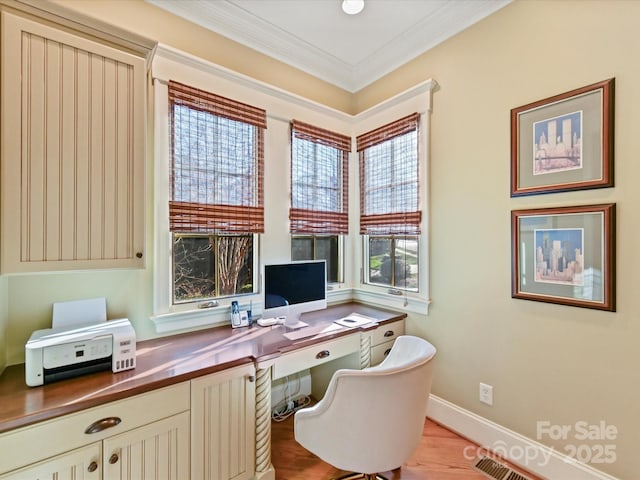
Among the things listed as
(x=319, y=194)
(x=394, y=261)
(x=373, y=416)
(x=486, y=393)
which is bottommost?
(x=486, y=393)

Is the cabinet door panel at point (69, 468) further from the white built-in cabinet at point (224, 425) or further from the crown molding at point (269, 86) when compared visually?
the crown molding at point (269, 86)

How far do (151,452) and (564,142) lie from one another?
8.66 feet

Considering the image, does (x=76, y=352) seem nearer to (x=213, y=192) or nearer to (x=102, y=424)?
(x=102, y=424)

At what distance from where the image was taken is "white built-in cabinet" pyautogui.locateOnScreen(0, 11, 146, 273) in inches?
46.0

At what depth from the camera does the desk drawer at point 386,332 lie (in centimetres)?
226

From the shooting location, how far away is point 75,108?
1279mm

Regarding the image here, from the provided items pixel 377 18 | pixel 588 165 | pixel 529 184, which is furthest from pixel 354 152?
pixel 588 165

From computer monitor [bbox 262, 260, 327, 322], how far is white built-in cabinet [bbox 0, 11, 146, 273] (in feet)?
2.76

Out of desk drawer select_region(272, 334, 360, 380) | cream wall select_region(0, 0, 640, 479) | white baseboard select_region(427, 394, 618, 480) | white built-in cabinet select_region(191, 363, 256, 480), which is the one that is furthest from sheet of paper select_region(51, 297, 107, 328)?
→ white baseboard select_region(427, 394, 618, 480)

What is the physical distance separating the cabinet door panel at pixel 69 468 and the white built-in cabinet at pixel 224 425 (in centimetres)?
38

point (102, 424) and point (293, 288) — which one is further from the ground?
point (293, 288)

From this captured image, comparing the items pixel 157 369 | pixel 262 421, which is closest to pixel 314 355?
pixel 262 421

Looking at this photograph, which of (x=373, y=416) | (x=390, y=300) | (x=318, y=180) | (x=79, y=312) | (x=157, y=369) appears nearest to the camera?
(x=373, y=416)

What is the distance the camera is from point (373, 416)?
1248mm
